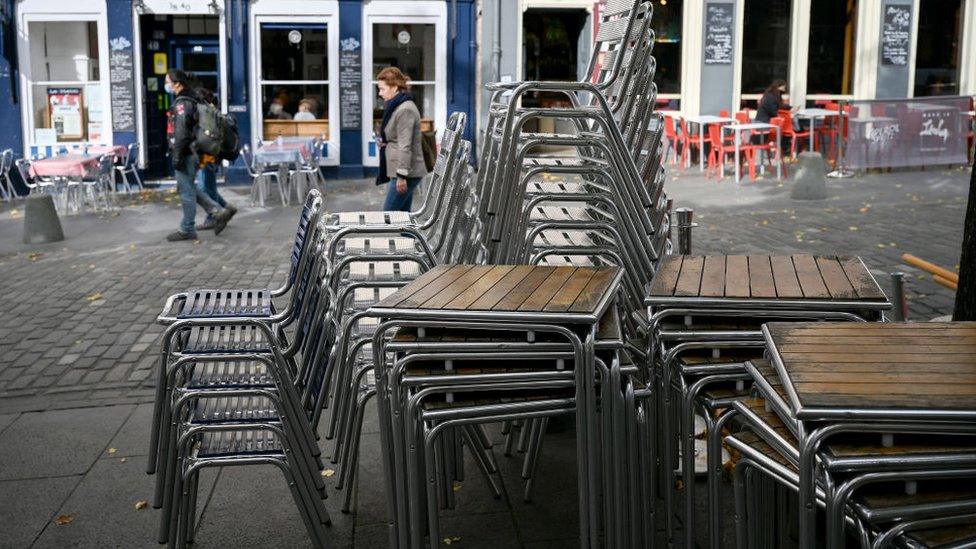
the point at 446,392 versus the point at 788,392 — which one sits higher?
the point at 788,392

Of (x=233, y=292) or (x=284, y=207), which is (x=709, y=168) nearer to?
(x=284, y=207)

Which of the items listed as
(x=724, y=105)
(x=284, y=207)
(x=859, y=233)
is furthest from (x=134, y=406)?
(x=724, y=105)

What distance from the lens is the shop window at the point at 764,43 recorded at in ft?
64.4

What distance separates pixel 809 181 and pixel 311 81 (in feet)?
27.6

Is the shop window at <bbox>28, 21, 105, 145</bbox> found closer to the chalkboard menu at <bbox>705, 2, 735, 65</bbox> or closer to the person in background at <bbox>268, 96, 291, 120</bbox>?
the person in background at <bbox>268, 96, 291, 120</bbox>

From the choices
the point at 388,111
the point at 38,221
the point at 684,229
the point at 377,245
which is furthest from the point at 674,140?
the point at 377,245

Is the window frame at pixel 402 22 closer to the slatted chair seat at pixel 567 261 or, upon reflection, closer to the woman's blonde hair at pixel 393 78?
the woman's blonde hair at pixel 393 78

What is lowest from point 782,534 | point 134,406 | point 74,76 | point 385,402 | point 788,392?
point 134,406

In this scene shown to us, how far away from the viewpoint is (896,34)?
64.8 ft

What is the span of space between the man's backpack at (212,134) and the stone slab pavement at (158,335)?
3.30 ft

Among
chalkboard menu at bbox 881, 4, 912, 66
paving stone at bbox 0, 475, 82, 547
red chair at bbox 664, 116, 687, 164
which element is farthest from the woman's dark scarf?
chalkboard menu at bbox 881, 4, 912, 66

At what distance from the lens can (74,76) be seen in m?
17.8

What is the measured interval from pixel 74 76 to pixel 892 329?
17276 millimetres

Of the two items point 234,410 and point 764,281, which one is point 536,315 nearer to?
point 764,281
